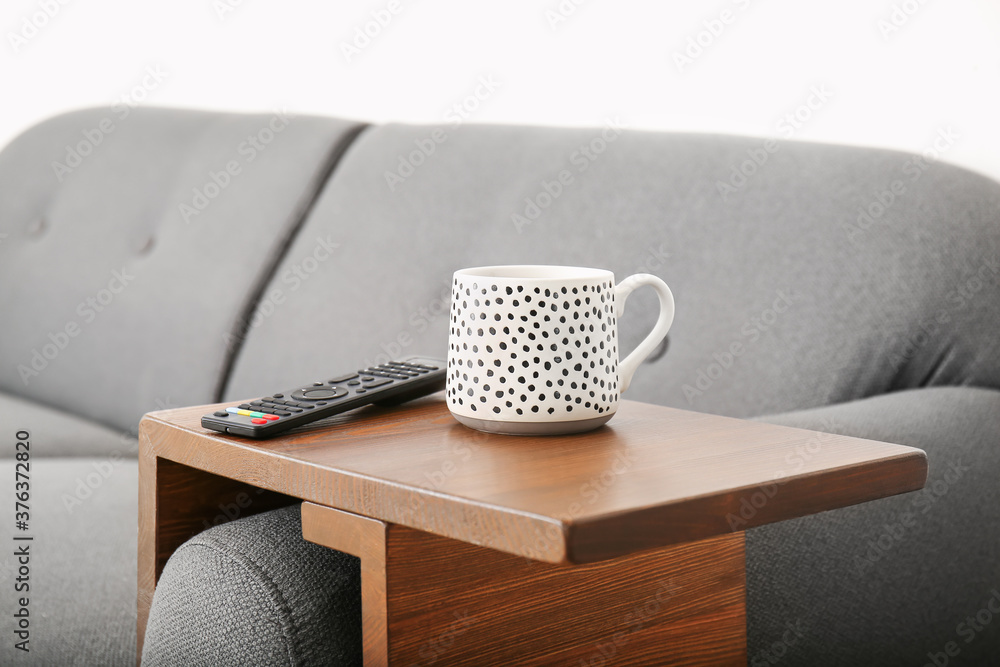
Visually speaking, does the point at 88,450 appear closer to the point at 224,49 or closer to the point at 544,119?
the point at 544,119

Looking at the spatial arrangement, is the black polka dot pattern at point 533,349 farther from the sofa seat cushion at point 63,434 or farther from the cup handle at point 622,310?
the sofa seat cushion at point 63,434

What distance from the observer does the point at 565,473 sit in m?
0.60

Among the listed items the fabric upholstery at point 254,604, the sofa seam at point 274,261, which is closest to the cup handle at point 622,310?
the fabric upholstery at point 254,604

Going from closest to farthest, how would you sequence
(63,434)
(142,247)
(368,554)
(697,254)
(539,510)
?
(539,510) < (368,554) < (697,254) < (63,434) < (142,247)

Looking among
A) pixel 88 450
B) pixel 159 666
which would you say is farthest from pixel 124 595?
pixel 88 450

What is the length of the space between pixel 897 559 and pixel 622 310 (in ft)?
1.26

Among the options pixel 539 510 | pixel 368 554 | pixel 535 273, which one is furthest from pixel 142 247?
pixel 539 510

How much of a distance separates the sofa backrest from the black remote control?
375 mm

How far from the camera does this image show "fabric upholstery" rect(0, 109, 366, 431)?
158 cm

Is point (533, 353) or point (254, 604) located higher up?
point (533, 353)

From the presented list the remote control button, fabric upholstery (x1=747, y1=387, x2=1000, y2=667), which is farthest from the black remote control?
fabric upholstery (x1=747, y1=387, x2=1000, y2=667)

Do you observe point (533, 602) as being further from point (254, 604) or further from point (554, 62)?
point (554, 62)

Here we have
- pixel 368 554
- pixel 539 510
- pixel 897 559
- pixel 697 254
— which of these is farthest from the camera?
pixel 697 254

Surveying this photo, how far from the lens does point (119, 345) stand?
1667mm
